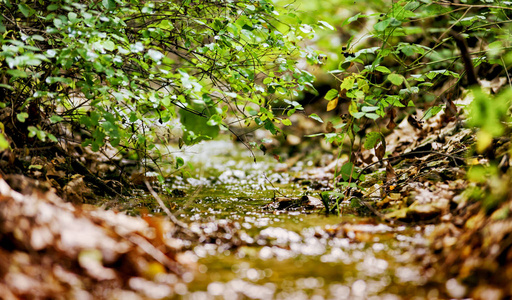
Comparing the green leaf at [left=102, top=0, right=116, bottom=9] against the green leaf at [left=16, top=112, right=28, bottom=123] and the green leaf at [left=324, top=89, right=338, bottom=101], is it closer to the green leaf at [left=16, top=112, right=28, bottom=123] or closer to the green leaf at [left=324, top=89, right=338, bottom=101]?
the green leaf at [left=16, top=112, right=28, bottom=123]

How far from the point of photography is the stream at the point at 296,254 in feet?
4.32

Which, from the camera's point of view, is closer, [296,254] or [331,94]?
[296,254]

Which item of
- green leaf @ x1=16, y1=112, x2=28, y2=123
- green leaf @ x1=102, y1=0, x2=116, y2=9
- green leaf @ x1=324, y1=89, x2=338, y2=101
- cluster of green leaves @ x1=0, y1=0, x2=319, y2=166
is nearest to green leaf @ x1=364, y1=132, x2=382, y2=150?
green leaf @ x1=324, y1=89, x2=338, y2=101

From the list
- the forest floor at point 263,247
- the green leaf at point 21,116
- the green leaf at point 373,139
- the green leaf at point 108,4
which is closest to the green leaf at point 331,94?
the green leaf at point 373,139

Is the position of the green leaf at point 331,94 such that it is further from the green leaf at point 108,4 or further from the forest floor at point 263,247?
the green leaf at point 108,4

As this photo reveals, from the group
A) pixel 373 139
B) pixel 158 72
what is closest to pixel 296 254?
pixel 373 139

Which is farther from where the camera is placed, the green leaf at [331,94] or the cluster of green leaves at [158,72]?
the green leaf at [331,94]

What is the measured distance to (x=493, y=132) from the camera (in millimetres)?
1354

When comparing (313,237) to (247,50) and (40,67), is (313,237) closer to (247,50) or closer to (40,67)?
(247,50)

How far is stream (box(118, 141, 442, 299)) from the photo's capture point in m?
1.32

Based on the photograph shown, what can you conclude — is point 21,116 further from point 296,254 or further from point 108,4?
point 296,254

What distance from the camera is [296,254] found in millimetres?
1676

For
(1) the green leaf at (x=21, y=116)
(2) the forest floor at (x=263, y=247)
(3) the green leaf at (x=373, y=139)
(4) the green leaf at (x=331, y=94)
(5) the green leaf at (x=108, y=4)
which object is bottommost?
(2) the forest floor at (x=263, y=247)

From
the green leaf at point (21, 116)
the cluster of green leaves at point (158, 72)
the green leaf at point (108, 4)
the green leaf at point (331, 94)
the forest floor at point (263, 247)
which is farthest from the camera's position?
the green leaf at point (331, 94)
